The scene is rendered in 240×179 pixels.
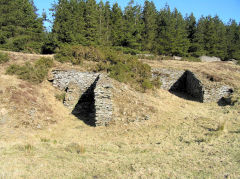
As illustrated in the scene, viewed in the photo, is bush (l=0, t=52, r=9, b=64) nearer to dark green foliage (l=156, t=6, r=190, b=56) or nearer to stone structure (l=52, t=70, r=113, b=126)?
stone structure (l=52, t=70, r=113, b=126)

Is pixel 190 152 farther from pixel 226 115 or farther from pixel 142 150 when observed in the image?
pixel 226 115

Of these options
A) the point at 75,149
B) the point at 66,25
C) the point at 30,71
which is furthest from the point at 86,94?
the point at 66,25

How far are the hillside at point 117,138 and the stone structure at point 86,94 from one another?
570mm

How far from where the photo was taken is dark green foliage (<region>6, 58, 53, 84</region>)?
14070 mm

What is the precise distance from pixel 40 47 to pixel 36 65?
10331mm

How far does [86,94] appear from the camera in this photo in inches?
584

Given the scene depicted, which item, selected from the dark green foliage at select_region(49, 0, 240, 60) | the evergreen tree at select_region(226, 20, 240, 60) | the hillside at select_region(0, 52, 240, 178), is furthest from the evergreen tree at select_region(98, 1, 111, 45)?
the evergreen tree at select_region(226, 20, 240, 60)

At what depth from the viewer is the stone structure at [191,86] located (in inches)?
655

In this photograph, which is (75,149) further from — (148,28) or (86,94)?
(148,28)

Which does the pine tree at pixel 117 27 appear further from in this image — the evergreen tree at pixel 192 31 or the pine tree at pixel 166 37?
the evergreen tree at pixel 192 31

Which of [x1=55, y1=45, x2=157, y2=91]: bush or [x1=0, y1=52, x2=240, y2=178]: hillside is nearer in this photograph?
[x1=0, y1=52, x2=240, y2=178]: hillside

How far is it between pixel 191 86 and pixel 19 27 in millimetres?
22565

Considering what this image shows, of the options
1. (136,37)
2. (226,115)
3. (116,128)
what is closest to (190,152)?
(116,128)

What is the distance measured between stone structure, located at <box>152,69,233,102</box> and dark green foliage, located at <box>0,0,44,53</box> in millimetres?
16655
